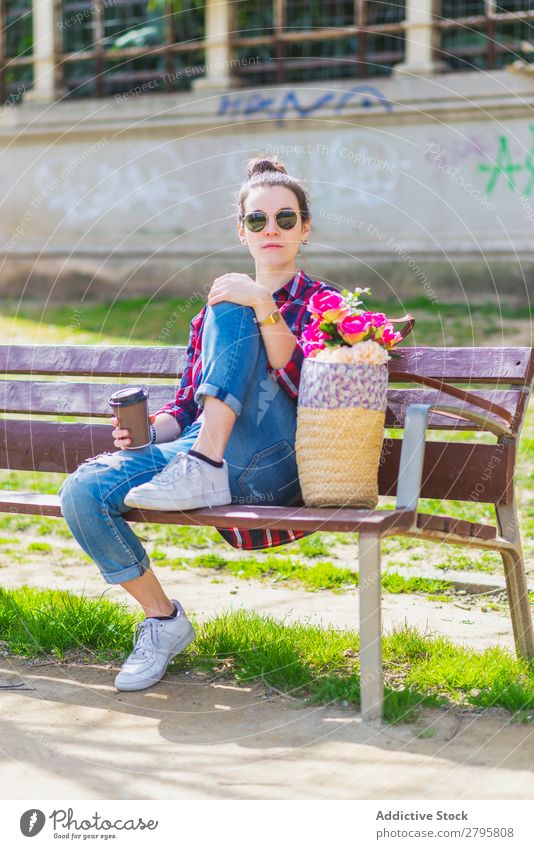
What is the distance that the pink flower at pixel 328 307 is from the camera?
3.06 metres

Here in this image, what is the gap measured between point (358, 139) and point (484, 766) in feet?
34.5

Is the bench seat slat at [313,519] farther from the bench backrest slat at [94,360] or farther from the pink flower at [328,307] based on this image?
the bench backrest slat at [94,360]

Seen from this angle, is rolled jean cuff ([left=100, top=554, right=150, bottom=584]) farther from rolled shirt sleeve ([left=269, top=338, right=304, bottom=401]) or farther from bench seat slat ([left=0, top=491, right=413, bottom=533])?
rolled shirt sleeve ([left=269, top=338, right=304, bottom=401])

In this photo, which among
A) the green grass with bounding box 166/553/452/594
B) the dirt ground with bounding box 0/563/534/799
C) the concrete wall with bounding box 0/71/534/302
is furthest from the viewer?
the concrete wall with bounding box 0/71/534/302

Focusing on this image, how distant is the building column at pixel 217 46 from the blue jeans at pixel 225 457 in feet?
35.7

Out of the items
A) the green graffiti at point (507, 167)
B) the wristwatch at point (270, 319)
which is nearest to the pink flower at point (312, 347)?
the wristwatch at point (270, 319)

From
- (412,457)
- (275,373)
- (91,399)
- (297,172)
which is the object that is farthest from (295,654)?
(297,172)

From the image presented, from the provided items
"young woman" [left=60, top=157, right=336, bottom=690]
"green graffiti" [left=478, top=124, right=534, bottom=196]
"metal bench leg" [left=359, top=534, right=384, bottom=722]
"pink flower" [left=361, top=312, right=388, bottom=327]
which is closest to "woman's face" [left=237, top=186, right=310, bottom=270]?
"young woman" [left=60, top=157, right=336, bottom=690]

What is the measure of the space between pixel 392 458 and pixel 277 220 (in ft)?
2.83

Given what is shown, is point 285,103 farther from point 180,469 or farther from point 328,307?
point 180,469

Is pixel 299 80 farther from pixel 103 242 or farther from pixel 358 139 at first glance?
pixel 103 242

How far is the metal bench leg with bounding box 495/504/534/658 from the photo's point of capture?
3348mm

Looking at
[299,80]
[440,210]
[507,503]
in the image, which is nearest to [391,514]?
[507,503]

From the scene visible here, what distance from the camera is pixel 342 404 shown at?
9.97 ft
